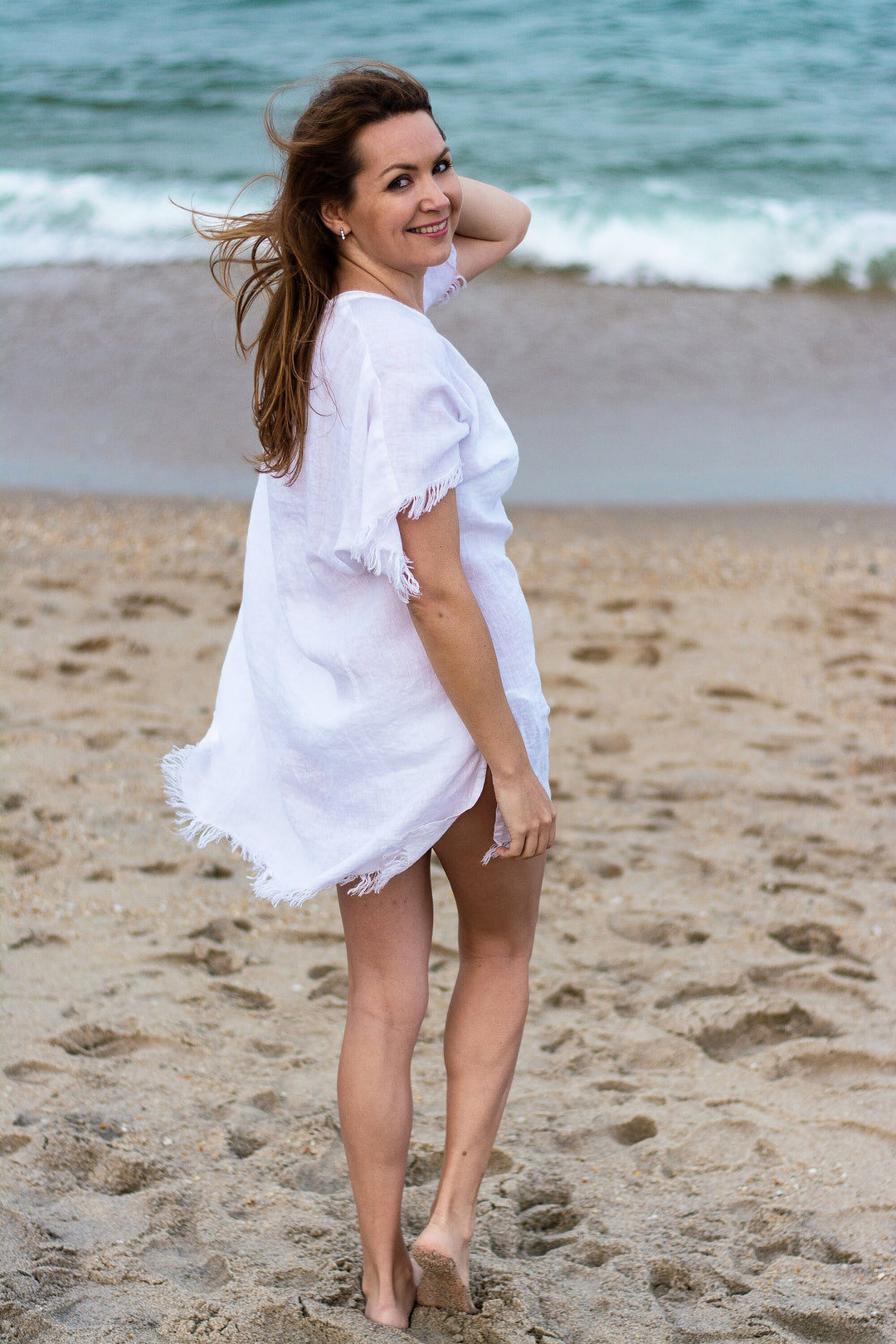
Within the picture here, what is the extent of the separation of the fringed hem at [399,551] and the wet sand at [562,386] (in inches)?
180

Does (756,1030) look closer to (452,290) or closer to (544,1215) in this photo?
(544,1215)

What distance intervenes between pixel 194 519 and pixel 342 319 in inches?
171

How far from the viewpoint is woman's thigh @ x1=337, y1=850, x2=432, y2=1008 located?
1.67 m

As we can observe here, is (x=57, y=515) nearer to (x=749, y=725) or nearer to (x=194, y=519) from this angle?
(x=194, y=519)

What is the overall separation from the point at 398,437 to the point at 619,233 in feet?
27.0

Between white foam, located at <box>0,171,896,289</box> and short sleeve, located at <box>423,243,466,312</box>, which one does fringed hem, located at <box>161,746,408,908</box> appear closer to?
short sleeve, located at <box>423,243,466,312</box>

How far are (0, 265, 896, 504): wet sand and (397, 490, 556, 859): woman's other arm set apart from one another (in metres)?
4.50

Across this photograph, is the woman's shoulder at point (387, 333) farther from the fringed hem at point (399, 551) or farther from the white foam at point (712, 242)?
the white foam at point (712, 242)

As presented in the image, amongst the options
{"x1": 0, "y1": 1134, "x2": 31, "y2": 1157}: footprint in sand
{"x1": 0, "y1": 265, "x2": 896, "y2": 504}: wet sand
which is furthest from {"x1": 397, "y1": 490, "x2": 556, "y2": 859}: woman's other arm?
{"x1": 0, "y1": 265, "x2": 896, "y2": 504}: wet sand

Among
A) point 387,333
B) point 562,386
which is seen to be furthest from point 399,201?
point 562,386

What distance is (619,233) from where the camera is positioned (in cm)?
896

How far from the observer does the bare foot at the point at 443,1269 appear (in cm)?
173

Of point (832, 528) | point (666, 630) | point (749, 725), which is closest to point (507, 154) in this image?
point (832, 528)

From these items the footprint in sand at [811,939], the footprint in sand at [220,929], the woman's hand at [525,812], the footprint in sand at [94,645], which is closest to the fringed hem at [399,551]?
the woman's hand at [525,812]
